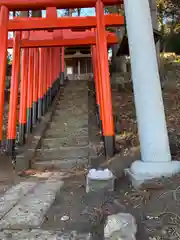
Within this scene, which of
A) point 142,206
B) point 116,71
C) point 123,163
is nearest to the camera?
point 142,206

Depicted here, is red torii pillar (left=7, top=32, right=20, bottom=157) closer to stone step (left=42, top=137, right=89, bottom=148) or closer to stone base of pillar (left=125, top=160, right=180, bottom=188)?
stone step (left=42, top=137, right=89, bottom=148)

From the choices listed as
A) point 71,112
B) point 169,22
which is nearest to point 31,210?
point 71,112

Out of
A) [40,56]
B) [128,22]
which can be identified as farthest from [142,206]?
[40,56]

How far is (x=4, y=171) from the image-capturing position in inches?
241

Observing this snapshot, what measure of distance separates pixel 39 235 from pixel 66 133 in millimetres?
5294

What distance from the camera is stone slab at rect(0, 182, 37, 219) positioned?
3.28m

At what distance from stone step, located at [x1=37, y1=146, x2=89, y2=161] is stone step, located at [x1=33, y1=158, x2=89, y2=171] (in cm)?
24

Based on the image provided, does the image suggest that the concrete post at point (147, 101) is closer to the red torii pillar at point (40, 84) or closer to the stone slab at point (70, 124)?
the stone slab at point (70, 124)

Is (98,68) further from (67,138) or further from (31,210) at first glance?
(31,210)

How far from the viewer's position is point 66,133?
779cm

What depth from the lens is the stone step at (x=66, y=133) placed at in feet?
25.2

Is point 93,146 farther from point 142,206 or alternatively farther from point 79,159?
point 142,206

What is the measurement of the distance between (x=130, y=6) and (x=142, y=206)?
8.34 feet

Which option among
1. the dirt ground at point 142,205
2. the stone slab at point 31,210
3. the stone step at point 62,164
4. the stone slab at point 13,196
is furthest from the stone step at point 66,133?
the stone slab at point 31,210
